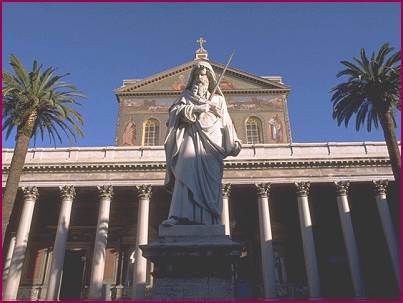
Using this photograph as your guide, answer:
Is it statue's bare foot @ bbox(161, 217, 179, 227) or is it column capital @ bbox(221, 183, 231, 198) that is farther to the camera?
column capital @ bbox(221, 183, 231, 198)

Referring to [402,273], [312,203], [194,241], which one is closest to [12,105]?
[194,241]


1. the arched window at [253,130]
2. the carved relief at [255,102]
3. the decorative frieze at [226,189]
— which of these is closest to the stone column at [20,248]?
the decorative frieze at [226,189]

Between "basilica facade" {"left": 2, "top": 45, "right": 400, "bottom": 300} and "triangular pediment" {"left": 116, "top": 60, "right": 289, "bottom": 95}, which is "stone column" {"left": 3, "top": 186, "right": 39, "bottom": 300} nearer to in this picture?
"basilica facade" {"left": 2, "top": 45, "right": 400, "bottom": 300}

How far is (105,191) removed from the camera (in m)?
25.1

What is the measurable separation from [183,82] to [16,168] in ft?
62.6

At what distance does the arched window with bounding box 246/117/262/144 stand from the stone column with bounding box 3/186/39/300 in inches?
687

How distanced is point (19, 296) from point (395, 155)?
2493 centimetres

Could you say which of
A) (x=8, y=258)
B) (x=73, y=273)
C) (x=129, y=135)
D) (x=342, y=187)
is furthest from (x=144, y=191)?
(x=342, y=187)

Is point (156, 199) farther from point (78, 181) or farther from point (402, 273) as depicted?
point (402, 273)

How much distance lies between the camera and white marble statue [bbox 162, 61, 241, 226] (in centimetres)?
552

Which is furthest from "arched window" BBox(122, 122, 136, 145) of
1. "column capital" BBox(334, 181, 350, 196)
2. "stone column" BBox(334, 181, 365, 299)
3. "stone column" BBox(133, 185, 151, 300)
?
"stone column" BBox(334, 181, 365, 299)

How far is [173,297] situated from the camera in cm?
459

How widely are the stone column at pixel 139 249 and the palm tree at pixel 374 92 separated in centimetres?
1352

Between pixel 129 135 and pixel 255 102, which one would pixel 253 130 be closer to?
pixel 255 102
